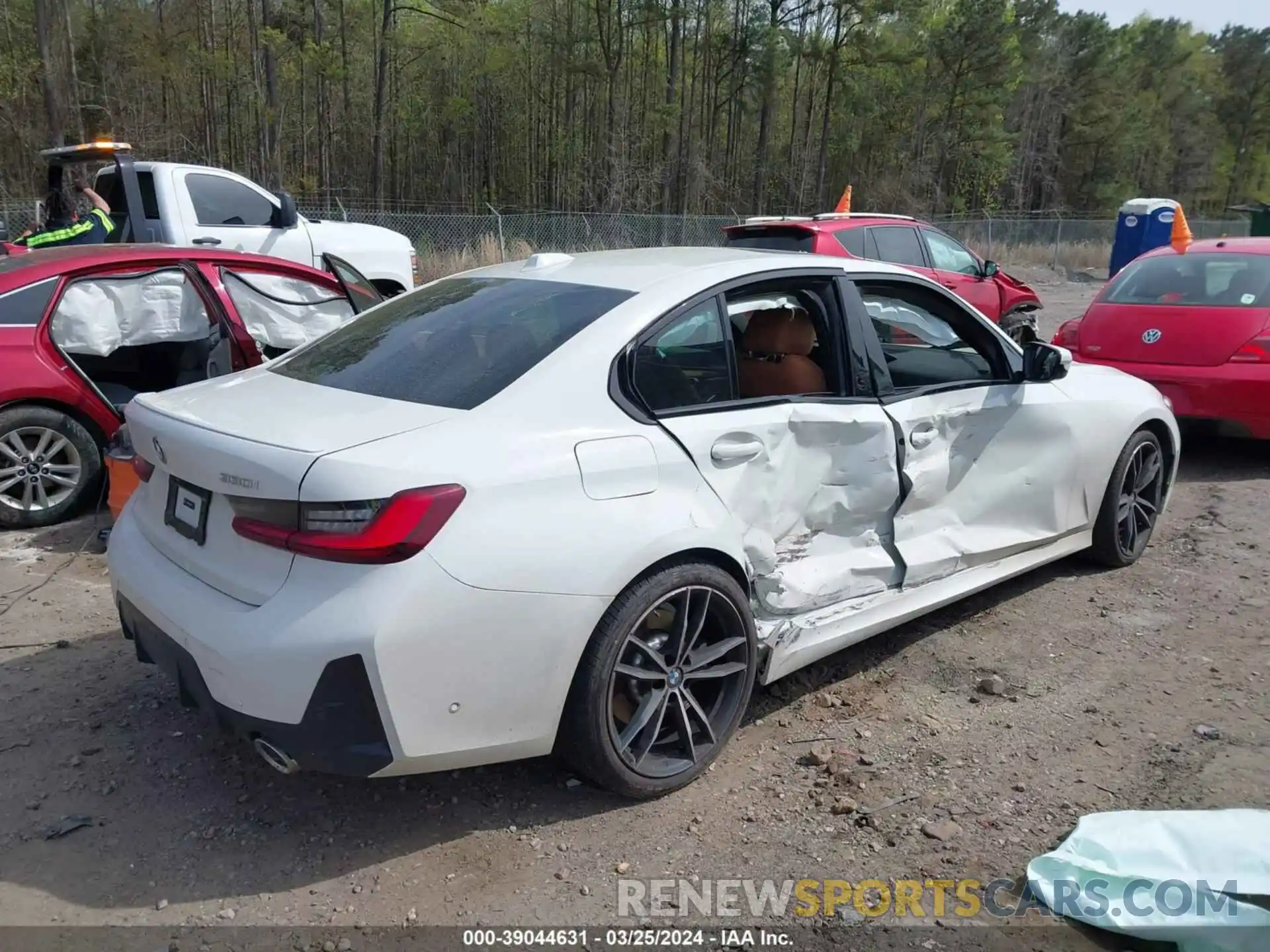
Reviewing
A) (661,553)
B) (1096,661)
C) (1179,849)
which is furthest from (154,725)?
(1096,661)

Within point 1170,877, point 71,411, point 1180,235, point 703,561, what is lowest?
point 1170,877

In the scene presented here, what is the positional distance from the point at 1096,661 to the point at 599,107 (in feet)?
99.8

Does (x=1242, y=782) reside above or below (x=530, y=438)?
below

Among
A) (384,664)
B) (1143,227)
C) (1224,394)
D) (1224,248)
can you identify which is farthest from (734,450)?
(1143,227)

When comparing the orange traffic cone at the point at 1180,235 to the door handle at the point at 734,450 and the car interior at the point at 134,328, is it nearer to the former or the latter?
the door handle at the point at 734,450

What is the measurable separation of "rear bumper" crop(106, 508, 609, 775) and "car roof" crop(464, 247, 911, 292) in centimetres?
123

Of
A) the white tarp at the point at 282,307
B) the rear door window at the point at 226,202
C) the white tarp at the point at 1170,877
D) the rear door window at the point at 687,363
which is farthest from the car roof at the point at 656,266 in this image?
the rear door window at the point at 226,202

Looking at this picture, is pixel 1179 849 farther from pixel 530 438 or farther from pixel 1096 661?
pixel 530 438

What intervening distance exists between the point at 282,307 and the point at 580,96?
91.5 feet

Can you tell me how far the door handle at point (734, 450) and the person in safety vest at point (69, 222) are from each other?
612 centimetres

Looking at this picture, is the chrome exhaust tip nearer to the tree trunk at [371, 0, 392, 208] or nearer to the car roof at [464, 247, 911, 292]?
the car roof at [464, 247, 911, 292]

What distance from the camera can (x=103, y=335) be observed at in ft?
18.8

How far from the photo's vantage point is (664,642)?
3078 mm

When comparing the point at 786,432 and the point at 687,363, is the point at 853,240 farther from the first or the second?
the point at 687,363
